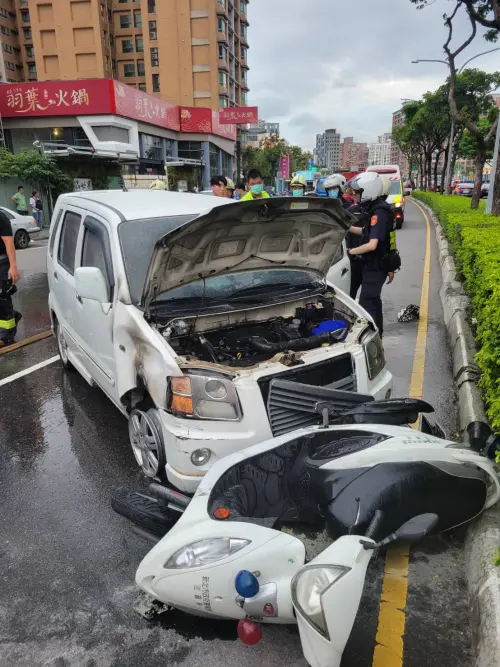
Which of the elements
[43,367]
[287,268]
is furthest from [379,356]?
[43,367]

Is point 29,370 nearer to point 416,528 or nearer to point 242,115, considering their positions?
point 416,528

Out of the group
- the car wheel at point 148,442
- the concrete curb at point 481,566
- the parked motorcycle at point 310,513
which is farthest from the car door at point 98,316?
the concrete curb at point 481,566

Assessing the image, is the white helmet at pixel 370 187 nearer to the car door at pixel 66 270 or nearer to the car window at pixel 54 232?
the car door at pixel 66 270

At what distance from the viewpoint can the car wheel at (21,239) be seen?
16.1m

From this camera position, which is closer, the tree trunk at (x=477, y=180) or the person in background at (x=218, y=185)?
the person in background at (x=218, y=185)

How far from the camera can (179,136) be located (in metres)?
41.8

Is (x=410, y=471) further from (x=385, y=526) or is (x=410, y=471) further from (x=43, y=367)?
(x=43, y=367)

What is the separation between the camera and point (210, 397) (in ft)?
9.20

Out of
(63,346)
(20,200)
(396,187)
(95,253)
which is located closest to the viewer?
(95,253)

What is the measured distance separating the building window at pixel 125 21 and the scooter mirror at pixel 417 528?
61.7 metres

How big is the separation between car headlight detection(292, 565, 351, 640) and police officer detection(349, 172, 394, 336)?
3.88 metres

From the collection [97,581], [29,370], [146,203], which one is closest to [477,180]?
[146,203]

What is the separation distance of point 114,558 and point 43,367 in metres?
3.58

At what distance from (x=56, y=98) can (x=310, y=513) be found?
32.2 m
